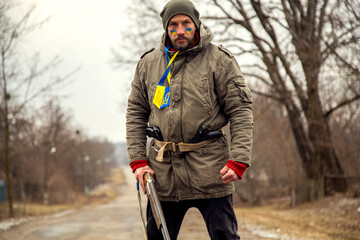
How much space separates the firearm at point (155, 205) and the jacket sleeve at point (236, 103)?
1.69 feet

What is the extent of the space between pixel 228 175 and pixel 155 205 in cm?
48

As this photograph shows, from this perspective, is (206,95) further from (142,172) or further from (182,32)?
(142,172)

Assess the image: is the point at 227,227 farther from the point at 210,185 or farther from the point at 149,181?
the point at 149,181

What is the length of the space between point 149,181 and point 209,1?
43.3 feet

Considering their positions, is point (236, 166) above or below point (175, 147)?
below

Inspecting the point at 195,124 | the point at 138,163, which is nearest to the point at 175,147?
the point at 195,124

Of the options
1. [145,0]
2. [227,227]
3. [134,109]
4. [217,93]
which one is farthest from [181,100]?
[145,0]

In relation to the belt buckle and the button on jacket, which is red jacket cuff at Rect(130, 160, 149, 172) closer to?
the button on jacket

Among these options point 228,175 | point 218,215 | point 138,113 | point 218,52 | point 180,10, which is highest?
point 180,10

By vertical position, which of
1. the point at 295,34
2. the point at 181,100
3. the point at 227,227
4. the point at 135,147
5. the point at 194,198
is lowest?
the point at 227,227

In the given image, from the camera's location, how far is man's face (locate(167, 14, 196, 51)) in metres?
2.69

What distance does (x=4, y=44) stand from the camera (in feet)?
47.3

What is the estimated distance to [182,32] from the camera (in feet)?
8.79

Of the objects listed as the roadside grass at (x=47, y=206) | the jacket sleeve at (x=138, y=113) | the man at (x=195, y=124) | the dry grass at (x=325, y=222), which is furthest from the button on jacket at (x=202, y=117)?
the roadside grass at (x=47, y=206)
